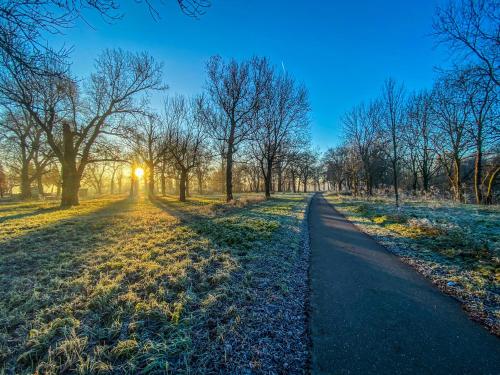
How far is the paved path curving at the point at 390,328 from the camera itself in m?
2.42

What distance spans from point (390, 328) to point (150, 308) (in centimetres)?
367

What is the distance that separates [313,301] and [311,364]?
1.45 metres

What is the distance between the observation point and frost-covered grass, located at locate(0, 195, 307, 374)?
237 cm

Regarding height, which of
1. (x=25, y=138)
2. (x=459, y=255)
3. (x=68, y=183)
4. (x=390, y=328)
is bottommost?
(x=390, y=328)

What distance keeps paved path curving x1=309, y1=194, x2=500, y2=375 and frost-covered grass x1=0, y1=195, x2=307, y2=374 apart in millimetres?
418

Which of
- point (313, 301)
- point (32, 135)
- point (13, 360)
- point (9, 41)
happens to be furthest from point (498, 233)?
point (32, 135)

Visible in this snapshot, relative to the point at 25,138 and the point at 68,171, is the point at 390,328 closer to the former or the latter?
the point at 68,171

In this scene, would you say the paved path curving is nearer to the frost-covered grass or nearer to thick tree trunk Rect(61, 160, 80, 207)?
the frost-covered grass

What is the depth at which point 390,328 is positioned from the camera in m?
3.05

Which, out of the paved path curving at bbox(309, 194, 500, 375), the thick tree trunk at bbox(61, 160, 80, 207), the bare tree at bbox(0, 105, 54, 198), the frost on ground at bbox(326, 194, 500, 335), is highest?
the bare tree at bbox(0, 105, 54, 198)

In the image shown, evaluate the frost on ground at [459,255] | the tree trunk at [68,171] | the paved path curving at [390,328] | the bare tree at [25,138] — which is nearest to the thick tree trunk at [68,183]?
the tree trunk at [68,171]

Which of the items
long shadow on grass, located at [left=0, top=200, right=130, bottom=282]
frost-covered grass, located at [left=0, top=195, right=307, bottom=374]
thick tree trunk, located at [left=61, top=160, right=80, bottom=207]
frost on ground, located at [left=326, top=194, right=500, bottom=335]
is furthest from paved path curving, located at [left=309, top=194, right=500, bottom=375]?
thick tree trunk, located at [left=61, top=160, right=80, bottom=207]

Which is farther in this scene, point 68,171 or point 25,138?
point 25,138

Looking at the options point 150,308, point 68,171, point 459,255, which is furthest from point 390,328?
point 68,171
